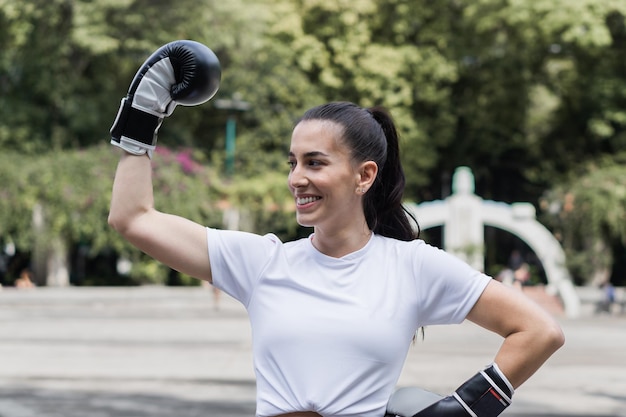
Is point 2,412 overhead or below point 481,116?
below

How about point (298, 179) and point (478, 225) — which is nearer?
point (298, 179)

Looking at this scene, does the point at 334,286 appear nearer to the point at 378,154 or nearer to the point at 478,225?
the point at 378,154

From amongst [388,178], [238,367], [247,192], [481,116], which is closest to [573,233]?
[481,116]

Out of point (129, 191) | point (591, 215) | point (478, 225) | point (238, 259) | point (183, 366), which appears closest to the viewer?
point (129, 191)

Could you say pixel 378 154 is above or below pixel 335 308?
above

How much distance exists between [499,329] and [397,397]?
28 centimetres

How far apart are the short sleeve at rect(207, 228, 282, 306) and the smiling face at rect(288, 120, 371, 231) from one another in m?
0.13

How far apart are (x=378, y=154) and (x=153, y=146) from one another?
552 mm

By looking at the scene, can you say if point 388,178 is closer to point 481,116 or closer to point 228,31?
point 228,31

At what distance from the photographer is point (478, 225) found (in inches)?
1022

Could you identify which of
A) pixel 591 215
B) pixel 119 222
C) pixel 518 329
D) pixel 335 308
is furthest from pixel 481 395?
pixel 591 215

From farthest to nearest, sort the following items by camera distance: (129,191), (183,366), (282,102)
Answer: (282,102) < (183,366) < (129,191)

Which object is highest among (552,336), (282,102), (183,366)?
(282,102)

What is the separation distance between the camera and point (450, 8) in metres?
33.4
